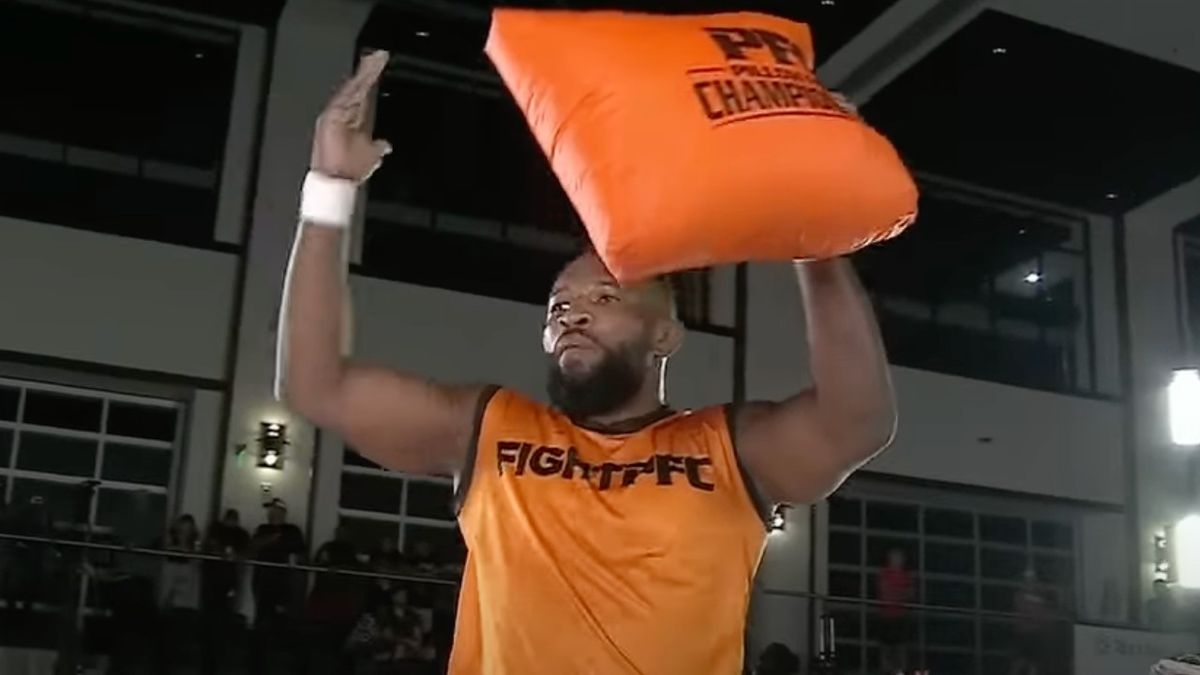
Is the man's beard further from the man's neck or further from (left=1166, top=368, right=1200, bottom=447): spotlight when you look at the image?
(left=1166, top=368, right=1200, bottom=447): spotlight

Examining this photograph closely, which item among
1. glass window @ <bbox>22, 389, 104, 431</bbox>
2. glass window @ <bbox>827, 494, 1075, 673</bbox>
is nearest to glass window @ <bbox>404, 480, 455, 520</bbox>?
glass window @ <bbox>22, 389, 104, 431</bbox>

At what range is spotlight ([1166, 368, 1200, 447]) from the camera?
945 centimetres

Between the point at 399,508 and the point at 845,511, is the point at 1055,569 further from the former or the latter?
the point at 399,508

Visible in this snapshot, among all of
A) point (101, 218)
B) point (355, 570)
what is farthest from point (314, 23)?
point (355, 570)

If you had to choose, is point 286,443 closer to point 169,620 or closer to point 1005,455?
point 169,620

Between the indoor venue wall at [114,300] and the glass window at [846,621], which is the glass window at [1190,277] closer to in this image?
the glass window at [846,621]

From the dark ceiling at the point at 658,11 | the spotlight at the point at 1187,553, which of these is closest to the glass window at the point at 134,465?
the dark ceiling at the point at 658,11

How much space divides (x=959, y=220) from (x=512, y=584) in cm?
976

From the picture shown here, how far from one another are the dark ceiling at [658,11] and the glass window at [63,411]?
272 cm

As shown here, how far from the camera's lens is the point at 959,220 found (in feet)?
35.5

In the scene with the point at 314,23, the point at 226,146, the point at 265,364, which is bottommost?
the point at 265,364

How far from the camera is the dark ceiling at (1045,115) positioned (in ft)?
27.7

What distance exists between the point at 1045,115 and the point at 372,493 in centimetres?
478

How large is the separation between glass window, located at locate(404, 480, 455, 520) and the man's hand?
24.0 feet
